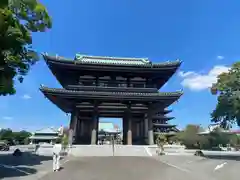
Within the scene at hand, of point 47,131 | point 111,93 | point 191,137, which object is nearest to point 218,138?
point 191,137

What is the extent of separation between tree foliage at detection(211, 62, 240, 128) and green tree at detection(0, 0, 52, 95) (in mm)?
18802

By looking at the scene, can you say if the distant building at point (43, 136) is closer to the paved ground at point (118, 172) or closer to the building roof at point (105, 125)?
the building roof at point (105, 125)

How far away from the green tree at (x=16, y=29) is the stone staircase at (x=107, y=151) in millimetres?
15412

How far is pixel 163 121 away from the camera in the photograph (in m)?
64.9

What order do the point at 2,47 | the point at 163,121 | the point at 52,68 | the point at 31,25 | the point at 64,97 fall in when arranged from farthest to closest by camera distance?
the point at 163,121
the point at 52,68
the point at 64,97
the point at 31,25
the point at 2,47

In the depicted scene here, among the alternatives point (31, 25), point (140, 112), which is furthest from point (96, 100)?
point (31, 25)

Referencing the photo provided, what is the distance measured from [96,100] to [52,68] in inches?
285

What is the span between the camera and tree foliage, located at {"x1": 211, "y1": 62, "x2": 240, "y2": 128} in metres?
26.1

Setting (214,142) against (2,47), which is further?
(214,142)

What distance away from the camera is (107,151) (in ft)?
99.8

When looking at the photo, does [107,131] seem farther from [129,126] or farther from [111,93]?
[111,93]

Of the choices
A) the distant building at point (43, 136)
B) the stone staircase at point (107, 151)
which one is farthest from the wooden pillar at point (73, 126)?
the distant building at point (43, 136)

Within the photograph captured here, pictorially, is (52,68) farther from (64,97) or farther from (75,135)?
(75,135)

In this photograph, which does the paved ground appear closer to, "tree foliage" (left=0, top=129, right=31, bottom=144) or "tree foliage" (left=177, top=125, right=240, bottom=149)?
"tree foliage" (left=177, top=125, right=240, bottom=149)
